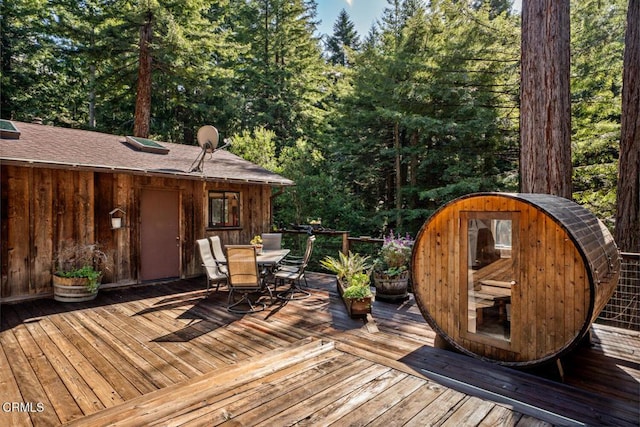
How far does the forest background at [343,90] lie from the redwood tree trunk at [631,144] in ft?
7.69

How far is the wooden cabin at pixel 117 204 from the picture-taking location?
5.42 m

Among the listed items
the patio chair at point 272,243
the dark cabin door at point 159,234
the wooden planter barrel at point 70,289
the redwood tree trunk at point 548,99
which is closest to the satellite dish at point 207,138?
the dark cabin door at point 159,234

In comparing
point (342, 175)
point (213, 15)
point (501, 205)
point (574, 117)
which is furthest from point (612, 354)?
point (213, 15)

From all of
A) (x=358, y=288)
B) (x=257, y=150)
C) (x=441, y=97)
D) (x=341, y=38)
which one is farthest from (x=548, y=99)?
(x=341, y=38)

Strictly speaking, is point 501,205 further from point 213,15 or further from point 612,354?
point 213,15

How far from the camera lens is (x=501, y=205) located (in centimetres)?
326

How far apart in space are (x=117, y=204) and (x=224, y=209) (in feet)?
7.30

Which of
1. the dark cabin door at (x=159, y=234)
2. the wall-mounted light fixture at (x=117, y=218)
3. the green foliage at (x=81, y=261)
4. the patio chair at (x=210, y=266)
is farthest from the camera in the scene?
the dark cabin door at (x=159, y=234)

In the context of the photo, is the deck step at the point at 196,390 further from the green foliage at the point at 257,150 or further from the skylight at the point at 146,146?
the green foliage at the point at 257,150

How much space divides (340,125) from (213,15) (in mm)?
8304

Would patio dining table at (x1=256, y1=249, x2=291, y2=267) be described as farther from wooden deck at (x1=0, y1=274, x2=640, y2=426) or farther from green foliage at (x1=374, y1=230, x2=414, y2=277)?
green foliage at (x1=374, y1=230, x2=414, y2=277)

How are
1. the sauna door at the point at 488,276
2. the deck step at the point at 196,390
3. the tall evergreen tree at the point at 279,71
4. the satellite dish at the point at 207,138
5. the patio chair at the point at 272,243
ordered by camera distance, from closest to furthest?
the deck step at the point at 196,390, the sauna door at the point at 488,276, the patio chair at the point at 272,243, the satellite dish at the point at 207,138, the tall evergreen tree at the point at 279,71

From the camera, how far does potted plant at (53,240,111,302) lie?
5461 millimetres

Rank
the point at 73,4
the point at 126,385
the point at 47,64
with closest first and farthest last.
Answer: the point at 126,385, the point at 73,4, the point at 47,64
